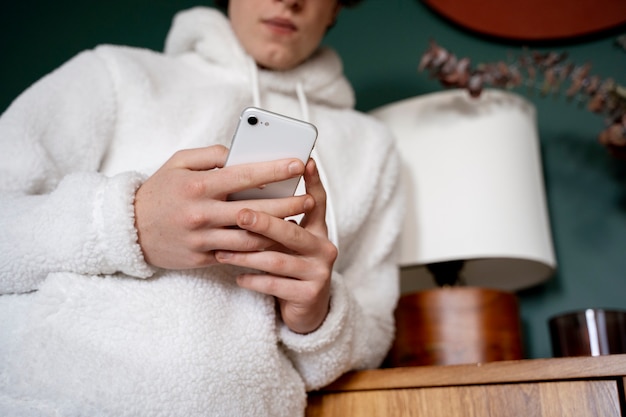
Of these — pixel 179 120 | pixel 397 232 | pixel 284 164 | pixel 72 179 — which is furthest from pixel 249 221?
pixel 397 232

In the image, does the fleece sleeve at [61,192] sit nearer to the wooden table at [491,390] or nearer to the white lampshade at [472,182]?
the wooden table at [491,390]

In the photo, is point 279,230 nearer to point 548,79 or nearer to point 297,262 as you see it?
point 297,262

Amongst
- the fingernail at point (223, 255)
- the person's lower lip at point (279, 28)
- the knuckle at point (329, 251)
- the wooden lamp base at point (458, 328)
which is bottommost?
the wooden lamp base at point (458, 328)

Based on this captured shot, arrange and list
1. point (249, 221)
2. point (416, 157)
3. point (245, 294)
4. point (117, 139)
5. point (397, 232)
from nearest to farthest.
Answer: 1. point (249, 221)
2. point (245, 294)
3. point (117, 139)
4. point (397, 232)
5. point (416, 157)

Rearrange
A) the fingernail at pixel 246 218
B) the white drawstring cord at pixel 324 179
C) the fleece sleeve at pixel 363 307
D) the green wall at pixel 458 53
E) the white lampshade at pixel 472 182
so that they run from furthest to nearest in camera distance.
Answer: the green wall at pixel 458 53 → the white lampshade at pixel 472 182 → the white drawstring cord at pixel 324 179 → the fleece sleeve at pixel 363 307 → the fingernail at pixel 246 218

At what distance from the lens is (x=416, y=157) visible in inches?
43.1

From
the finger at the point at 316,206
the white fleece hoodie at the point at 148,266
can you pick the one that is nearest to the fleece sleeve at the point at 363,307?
the white fleece hoodie at the point at 148,266

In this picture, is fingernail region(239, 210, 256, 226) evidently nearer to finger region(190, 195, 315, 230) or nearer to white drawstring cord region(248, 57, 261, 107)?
finger region(190, 195, 315, 230)

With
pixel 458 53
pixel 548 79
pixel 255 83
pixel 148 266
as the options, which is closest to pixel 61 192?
pixel 148 266

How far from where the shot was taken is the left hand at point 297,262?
0.63 meters

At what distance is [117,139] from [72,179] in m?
0.18

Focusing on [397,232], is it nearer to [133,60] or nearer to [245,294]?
[245,294]

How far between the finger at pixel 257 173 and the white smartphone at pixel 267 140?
0.02m

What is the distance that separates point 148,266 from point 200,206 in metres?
0.10
